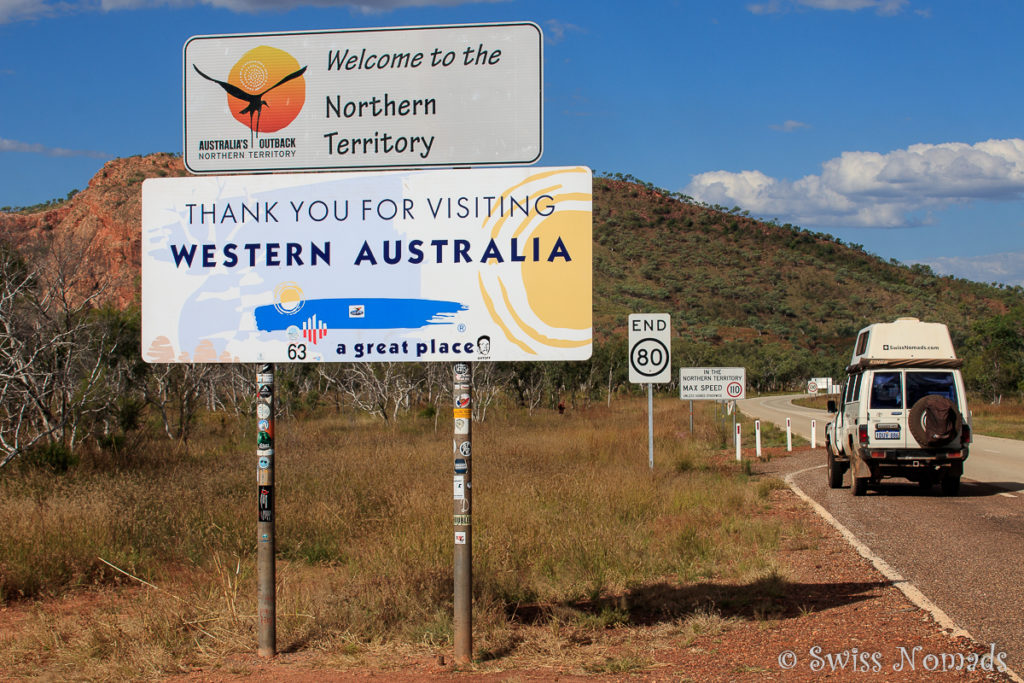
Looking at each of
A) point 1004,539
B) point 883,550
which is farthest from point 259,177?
point 1004,539

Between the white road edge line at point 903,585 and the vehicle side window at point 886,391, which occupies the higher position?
the vehicle side window at point 886,391

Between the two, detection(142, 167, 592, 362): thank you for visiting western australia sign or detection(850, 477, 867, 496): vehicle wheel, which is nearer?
detection(142, 167, 592, 362): thank you for visiting western australia sign

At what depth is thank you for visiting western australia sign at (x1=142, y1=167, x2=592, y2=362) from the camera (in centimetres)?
568

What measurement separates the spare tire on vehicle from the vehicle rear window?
404mm

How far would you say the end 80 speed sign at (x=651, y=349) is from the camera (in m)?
15.3

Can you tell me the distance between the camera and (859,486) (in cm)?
1455

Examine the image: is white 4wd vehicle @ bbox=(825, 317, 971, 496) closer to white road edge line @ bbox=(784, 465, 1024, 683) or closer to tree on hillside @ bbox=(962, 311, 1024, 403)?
white road edge line @ bbox=(784, 465, 1024, 683)

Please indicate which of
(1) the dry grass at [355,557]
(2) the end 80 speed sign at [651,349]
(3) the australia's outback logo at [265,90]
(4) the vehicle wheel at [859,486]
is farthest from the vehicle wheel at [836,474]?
(3) the australia's outback logo at [265,90]

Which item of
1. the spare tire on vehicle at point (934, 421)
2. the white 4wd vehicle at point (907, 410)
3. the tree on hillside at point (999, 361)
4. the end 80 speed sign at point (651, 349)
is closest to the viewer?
the spare tire on vehicle at point (934, 421)

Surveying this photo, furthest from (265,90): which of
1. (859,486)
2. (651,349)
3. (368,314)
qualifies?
(859,486)

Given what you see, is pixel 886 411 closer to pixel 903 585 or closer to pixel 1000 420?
pixel 903 585

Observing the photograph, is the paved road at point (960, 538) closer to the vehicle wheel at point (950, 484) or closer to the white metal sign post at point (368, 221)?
the vehicle wheel at point (950, 484)

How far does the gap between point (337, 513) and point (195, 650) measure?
434 cm

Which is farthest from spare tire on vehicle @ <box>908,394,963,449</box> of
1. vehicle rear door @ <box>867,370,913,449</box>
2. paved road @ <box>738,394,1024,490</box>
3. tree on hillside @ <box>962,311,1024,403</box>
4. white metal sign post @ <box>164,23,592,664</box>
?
tree on hillside @ <box>962,311,1024,403</box>
